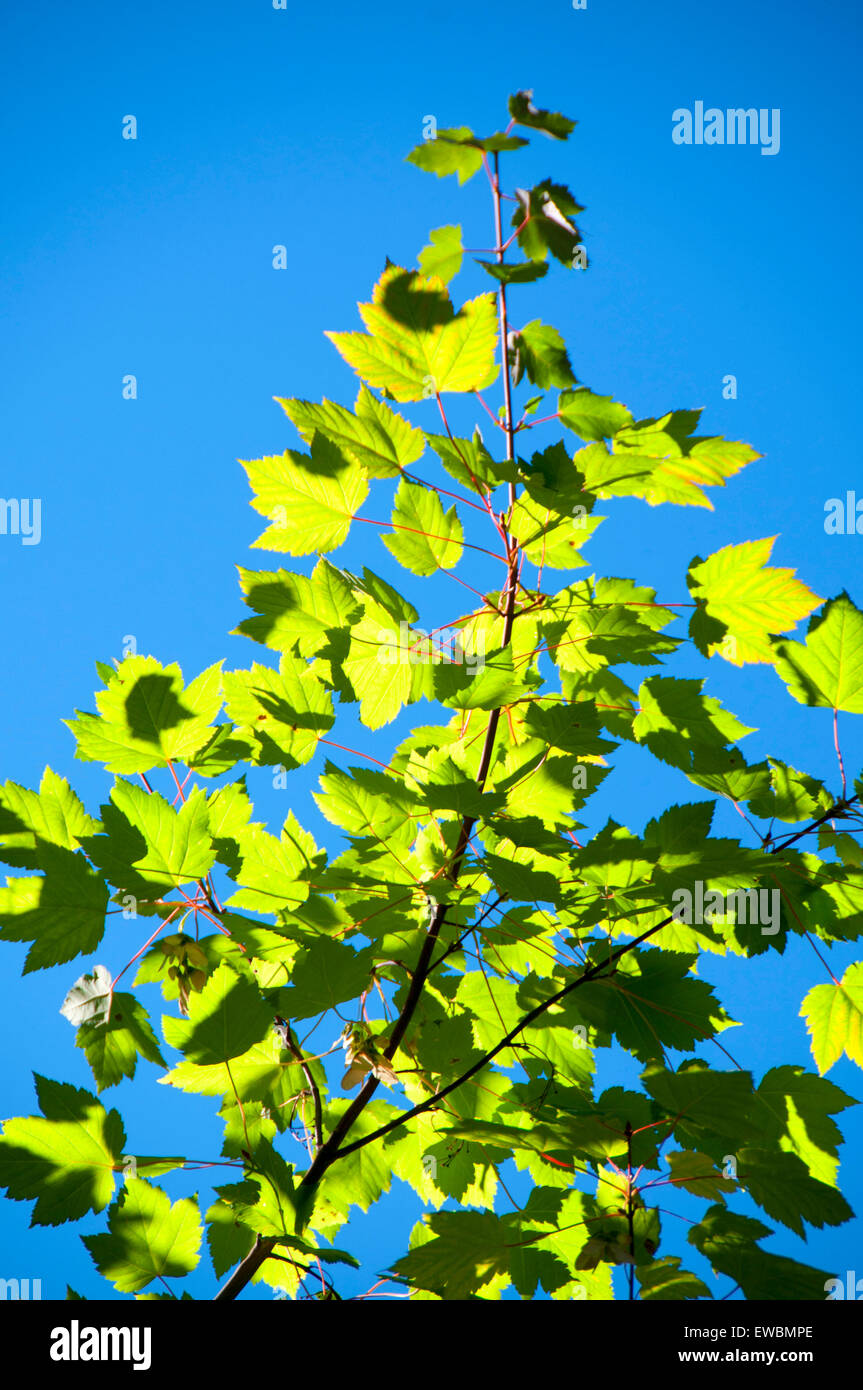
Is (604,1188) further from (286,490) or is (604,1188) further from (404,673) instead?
(286,490)

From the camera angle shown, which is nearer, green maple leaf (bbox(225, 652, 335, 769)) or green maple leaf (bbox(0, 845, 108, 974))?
green maple leaf (bbox(0, 845, 108, 974))

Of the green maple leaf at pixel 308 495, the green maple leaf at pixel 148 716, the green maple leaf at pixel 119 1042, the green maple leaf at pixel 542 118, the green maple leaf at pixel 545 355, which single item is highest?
the green maple leaf at pixel 542 118

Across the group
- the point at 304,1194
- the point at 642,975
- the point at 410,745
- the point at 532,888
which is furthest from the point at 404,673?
the point at 304,1194

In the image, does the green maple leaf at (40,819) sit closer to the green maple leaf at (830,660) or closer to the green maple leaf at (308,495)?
the green maple leaf at (308,495)

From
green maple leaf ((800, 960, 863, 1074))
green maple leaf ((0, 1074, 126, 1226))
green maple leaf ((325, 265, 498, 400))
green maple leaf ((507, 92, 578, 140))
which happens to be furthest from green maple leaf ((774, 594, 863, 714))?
green maple leaf ((0, 1074, 126, 1226))

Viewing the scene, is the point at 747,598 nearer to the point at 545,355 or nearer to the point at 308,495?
the point at 545,355

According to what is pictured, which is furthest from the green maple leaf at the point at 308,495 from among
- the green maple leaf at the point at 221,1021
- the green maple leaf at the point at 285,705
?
the green maple leaf at the point at 221,1021

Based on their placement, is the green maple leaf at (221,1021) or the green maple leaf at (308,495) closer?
the green maple leaf at (221,1021)

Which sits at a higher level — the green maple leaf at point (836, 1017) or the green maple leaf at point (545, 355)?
the green maple leaf at point (545, 355)

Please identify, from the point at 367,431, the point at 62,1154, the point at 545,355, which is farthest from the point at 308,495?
the point at 62,1154

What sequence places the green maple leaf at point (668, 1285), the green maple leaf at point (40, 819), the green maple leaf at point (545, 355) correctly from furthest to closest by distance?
the green maple leaf at point (545, 355) → the green maple leaf at point (40, 819) → the green maple leaf at point (668, 1285)

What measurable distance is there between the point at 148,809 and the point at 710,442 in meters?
0.76

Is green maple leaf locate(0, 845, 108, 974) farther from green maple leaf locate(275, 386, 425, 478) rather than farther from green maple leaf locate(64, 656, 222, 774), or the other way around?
green maple leaf locate(275, 386, 425, 478)
